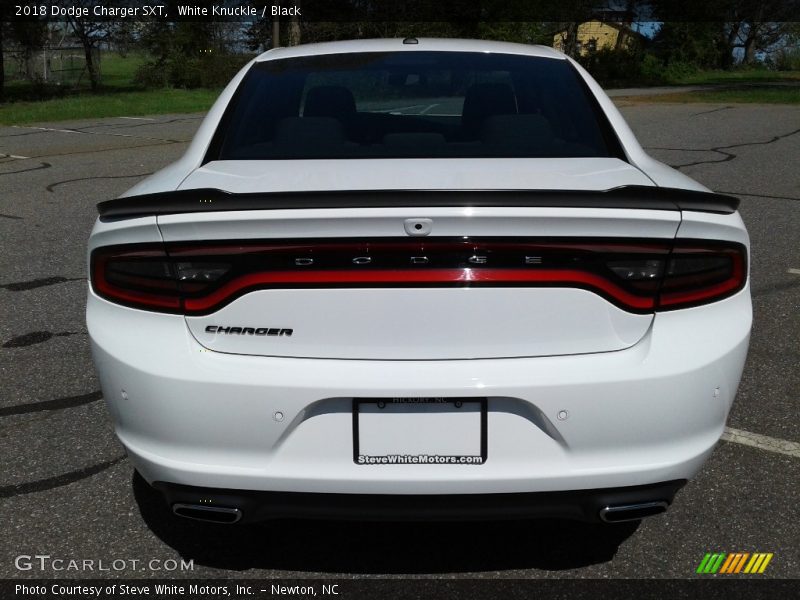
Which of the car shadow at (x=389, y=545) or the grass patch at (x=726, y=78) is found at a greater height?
the car shadow at (x=389, y=545)

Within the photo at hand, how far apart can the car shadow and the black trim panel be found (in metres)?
0.49

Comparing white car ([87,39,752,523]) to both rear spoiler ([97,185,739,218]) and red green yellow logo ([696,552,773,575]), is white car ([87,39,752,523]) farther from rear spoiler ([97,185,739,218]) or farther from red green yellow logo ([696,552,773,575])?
red green yellow logo ([696,552,773,575])

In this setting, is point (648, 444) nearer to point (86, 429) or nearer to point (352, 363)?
point (352, 363)

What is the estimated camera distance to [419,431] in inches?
89.5

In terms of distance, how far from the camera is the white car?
224cm

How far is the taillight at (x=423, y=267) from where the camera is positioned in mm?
2242

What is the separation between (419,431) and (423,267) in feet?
1.37

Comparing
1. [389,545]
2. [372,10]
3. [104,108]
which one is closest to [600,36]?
[372,10]

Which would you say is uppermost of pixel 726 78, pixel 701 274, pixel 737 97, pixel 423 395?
pixel 701 274

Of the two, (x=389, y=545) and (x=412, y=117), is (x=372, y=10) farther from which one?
(x=389, y=545)

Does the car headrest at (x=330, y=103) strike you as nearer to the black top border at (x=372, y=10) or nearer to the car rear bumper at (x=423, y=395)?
the car rear bumper at (x=423, y=395)

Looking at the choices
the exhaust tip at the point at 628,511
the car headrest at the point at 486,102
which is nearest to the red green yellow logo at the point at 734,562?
the exhaust tip at the point at 628,511

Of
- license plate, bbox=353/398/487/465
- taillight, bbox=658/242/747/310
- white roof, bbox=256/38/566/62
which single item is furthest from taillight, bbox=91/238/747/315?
white roof, bbox=256/38/566/62

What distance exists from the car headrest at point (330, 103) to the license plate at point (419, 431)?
5.34 ft
